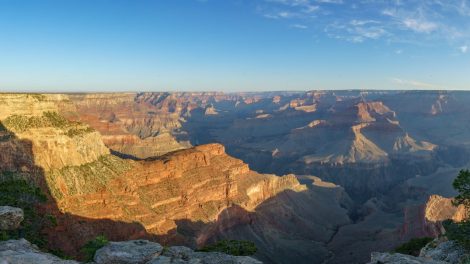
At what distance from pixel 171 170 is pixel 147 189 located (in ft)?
37.4

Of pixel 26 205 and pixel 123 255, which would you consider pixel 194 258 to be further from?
pixel 26 205

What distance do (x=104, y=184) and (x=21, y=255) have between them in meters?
52.9

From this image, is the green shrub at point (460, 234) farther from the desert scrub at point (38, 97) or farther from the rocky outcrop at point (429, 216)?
the desert scrub at point (38, 97)

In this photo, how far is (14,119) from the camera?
80.8m

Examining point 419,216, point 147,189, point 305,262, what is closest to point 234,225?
point 305,262

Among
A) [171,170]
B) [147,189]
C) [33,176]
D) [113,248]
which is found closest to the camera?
[113,248]

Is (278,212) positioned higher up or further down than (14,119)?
further down

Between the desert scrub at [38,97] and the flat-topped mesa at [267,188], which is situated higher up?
the desert scrub at [38,97]

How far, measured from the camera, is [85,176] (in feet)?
279

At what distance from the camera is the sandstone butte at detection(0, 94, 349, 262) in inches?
2953

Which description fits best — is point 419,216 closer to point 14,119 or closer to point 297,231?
point 297,231

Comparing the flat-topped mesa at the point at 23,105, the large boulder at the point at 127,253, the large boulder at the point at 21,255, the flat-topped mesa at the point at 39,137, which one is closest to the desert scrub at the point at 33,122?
the flat-topped mesa at the point at 39,137

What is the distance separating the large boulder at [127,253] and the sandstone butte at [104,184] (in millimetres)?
31471

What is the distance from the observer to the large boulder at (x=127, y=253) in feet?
121
